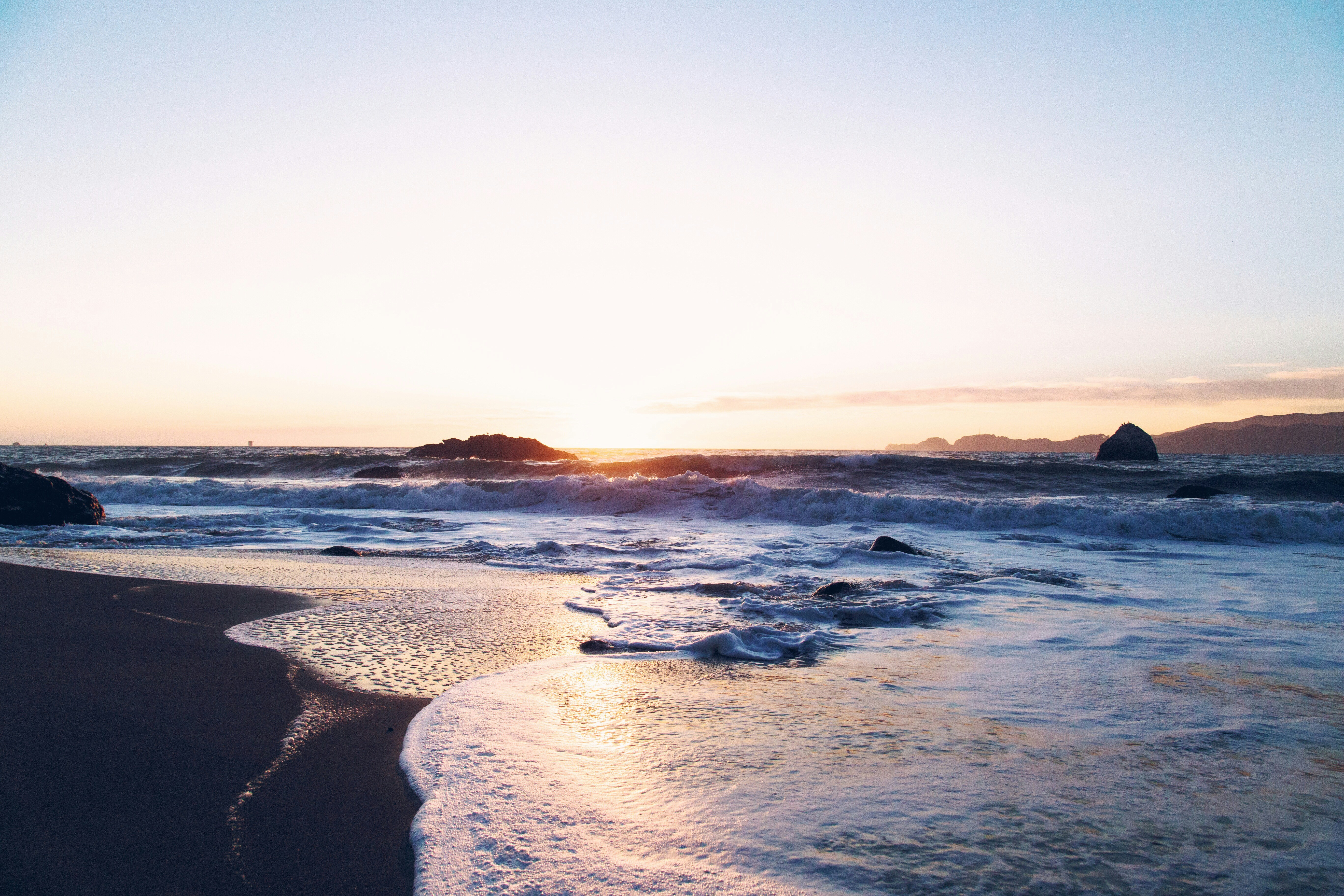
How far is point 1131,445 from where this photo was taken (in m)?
37.3

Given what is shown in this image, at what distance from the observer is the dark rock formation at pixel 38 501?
11.8 meters

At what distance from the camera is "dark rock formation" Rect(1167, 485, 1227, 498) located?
1564 cm

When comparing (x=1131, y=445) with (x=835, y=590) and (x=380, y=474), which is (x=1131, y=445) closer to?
(x=380, y=474)

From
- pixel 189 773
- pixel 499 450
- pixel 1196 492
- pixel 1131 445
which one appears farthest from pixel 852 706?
pixel 1131 445

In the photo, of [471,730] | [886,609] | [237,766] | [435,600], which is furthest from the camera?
[435,600]

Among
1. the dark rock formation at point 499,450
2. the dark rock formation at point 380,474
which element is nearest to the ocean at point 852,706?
the dark rock formation at point 380,474

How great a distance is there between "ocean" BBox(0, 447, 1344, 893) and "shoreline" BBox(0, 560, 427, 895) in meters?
0.20

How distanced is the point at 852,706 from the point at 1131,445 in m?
41.7

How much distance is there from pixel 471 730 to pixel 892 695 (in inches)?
81.7

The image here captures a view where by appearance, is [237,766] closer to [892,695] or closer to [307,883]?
[307,883]

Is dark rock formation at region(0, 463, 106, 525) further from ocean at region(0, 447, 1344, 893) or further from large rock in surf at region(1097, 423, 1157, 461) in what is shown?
large rock in surf at region(1097, 423, 1157, 461)

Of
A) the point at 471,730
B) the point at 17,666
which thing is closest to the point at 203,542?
the point at 17,666

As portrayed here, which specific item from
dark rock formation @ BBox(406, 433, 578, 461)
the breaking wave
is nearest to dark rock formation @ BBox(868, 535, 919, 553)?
the breaking wave

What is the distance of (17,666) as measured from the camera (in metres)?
3.74
